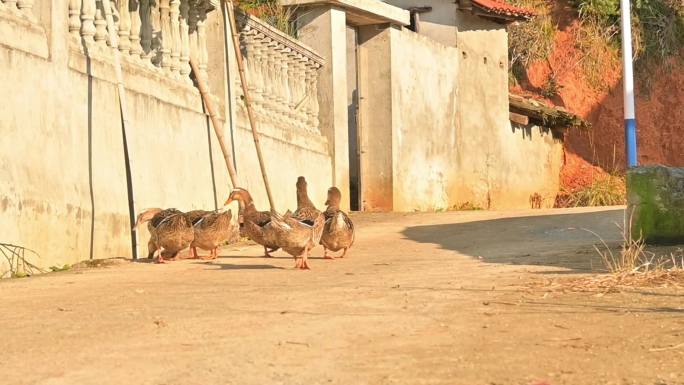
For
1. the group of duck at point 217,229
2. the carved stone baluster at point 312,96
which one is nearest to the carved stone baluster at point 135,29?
the group of duck at point 217,229

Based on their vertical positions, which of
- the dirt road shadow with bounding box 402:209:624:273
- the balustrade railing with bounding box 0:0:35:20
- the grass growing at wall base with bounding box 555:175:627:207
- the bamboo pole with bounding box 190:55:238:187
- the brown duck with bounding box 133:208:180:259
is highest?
the balustrade railing with bounding box 0:0:35:20

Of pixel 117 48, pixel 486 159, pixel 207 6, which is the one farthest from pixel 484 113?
pixel 117 48

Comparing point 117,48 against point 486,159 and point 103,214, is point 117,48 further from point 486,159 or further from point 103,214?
point 486,159

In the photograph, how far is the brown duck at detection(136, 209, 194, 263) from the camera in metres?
11.1

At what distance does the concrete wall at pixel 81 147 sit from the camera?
986 centimetres

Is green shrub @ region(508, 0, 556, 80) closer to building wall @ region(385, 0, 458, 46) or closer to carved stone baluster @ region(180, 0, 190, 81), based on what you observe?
building wall @ region(385, 0, 458, 46)

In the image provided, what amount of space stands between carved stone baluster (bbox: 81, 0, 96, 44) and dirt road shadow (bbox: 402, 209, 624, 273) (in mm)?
3857

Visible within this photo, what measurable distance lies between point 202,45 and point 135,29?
210 cm

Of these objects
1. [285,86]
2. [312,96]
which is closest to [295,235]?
[285,86]

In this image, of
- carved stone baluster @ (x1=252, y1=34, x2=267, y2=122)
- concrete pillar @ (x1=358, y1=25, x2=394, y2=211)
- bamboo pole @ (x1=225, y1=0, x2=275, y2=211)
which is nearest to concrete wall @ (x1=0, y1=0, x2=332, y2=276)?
bamboo pole @ (x1=225, y1=0, x2=275, y2=211)

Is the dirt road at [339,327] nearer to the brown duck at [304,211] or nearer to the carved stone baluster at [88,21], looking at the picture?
the brown duck at [304,211]

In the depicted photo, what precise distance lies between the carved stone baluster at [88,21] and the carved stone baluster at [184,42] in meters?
2.36

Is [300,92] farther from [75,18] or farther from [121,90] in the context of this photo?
[75,18]

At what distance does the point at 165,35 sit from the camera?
1383cm
